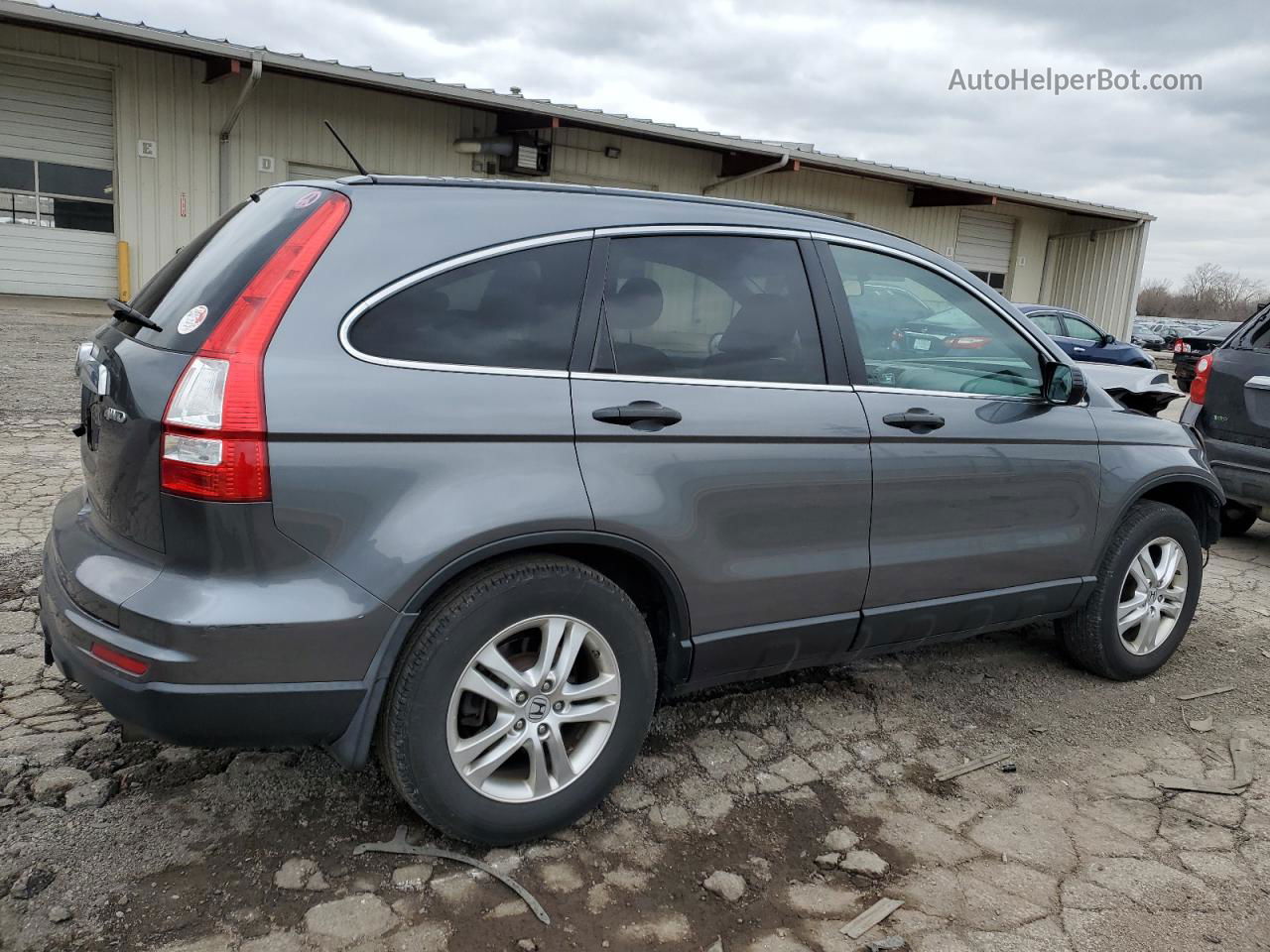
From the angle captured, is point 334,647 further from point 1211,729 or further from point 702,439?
point 1211,729

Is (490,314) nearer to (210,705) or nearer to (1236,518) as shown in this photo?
(210,705)

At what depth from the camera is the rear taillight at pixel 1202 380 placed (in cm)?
614

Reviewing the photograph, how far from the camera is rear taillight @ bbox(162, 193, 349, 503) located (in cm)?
208

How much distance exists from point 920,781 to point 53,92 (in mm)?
14214

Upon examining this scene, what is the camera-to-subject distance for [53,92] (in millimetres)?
12820

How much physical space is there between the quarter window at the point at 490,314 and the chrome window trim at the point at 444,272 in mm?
10

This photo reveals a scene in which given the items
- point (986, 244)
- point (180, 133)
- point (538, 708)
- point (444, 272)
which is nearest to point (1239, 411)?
point (538, 708)

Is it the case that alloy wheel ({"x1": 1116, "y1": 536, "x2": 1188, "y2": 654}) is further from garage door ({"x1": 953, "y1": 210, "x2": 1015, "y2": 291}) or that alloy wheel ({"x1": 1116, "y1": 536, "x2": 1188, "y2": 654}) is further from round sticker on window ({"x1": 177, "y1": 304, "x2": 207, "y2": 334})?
garage door ({"x1": 953, "y1": 210, "x2": 1015, "y2": 291})

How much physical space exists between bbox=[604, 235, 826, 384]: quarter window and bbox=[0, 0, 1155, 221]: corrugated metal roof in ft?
36.0

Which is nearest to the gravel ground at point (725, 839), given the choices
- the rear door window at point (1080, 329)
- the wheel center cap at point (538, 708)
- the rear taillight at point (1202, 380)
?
the wheel center cap at point (538, 708)


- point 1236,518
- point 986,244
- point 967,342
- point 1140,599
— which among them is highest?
point 986,244

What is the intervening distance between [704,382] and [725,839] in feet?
4.12

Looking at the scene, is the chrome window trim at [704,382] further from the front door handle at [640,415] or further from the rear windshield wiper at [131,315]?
the rear windshield wiper at [131,315]

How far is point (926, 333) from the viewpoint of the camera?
3336mm
